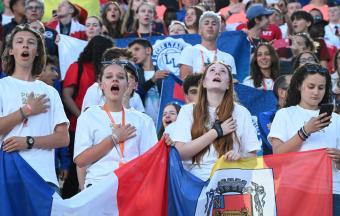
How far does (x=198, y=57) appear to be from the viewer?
1293 cm

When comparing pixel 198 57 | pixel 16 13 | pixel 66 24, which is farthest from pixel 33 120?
pixel 66 24

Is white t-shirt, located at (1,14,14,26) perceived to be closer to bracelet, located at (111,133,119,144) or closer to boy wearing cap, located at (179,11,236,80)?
boy wearing cap, located at (179,11,236,80)

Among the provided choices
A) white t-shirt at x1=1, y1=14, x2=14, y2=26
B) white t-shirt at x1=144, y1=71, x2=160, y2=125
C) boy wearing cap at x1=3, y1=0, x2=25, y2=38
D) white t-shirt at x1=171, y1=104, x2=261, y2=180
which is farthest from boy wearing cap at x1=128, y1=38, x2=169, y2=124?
white t-shirt at x1=171, y1=104, x2=261, y2=180

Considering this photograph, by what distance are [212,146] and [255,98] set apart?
11.4 feet

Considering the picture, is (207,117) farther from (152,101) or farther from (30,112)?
(152,101)

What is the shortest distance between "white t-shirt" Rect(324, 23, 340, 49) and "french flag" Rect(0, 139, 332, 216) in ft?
24.9

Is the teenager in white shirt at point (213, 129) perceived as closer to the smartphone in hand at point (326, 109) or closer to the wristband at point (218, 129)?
the wristband at point (218, 129)

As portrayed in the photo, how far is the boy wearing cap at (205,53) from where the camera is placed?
12875 millimetres

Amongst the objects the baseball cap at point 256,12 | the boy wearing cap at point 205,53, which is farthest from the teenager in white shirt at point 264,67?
the baseball cap at point 256,12

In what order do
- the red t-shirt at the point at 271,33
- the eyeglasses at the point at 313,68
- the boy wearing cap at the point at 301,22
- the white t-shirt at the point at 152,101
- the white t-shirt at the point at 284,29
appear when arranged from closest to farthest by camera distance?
the eyeglasses at the point at 313,68 < the white t-shirt at the point at 152,101 < the red t-shirt at the point at 271,33 < the boy wearing cap at the point at 301,22 < the white t-shirt at the point at 284,29

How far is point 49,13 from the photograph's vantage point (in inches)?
612

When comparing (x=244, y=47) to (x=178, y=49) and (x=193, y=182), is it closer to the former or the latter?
(x=178, y=49)

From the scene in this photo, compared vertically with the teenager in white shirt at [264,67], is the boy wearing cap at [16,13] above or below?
above

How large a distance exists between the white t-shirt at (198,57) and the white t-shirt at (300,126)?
11.7ft
